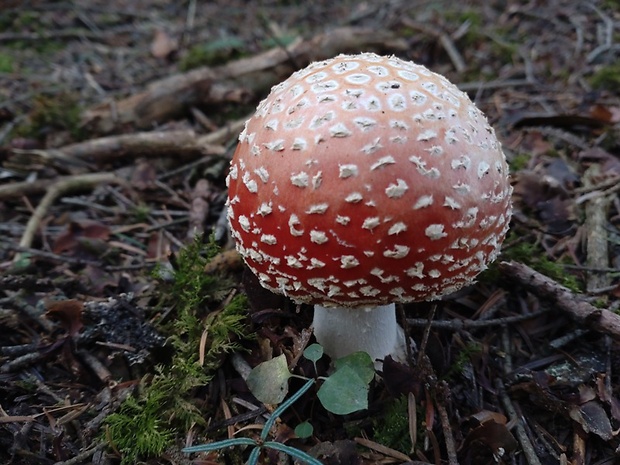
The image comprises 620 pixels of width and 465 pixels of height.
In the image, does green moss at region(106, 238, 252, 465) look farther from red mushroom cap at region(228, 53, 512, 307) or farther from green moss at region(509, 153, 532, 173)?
green moss at region(509, 153, 532, 173)

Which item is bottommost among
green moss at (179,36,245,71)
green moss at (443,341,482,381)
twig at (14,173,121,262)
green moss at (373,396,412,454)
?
green moss at (373,396,412,454)

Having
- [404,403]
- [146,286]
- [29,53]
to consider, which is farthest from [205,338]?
[29,53]

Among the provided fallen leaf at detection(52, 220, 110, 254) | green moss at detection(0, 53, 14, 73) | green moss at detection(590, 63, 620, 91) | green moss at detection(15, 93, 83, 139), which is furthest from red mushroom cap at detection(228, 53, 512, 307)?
green moss at detection(0, 53, 14, 73)

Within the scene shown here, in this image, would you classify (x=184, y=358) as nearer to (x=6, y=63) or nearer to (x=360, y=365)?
(x=360, y=365)

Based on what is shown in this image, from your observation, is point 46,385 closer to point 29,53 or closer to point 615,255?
point 615,255

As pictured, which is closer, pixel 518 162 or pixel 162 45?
pixel 518 162

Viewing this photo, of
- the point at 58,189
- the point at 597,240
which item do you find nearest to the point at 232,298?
the point at 58,189
